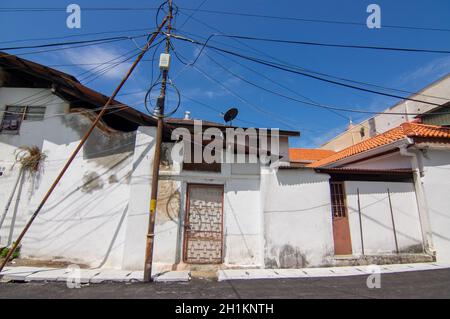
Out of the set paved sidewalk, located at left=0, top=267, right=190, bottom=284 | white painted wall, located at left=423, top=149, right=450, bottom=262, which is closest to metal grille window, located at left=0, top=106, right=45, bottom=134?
paved sidewalk, located at left=0, top=267, right=190, bottom=284

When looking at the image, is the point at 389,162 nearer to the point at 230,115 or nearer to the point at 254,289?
the point at 230,115

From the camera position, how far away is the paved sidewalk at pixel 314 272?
19.3 feet

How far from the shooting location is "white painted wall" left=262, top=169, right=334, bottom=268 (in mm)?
6641

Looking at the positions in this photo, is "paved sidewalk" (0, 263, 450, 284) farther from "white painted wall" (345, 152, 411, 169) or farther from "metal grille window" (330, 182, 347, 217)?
"white painted wall" (345, 152, 411, 169)

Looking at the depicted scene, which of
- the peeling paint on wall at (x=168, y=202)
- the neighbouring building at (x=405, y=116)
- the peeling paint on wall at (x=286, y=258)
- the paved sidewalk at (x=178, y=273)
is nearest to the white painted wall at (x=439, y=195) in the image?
the paved sidewalk at (x=178, y=273)

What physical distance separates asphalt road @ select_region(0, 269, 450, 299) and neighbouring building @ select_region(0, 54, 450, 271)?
117 centimetres

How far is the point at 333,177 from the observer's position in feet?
25.2

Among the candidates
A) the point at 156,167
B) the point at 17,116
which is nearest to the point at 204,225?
the point at 156,167

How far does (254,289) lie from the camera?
4895 millimetres

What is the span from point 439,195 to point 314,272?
5.16m

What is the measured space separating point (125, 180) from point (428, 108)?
17948 mm

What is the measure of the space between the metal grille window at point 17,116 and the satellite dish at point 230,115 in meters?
7.07

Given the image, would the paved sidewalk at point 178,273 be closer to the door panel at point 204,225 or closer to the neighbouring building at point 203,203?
the neighbouring building at point 203,203

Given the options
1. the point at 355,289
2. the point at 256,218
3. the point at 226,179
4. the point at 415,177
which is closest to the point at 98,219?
the point at 226,179
